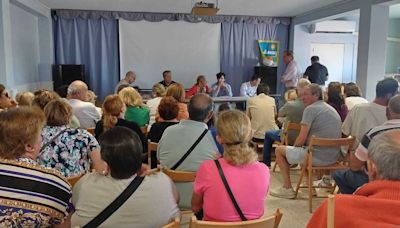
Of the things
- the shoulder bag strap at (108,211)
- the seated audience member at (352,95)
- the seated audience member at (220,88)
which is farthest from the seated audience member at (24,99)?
the seated audience member at (220,88)

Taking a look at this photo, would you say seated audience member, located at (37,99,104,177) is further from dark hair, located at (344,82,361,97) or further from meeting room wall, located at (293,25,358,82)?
meeting room wall, located at (293,25,358,82)

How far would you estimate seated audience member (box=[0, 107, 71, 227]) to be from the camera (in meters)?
1.46

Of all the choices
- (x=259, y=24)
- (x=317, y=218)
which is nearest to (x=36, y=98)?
(x=317, y=218)

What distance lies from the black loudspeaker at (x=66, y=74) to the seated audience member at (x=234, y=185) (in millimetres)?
6541

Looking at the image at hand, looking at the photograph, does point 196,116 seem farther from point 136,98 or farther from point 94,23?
point 94,23

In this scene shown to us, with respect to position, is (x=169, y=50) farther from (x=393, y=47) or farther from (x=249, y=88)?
(x=393, y=47)

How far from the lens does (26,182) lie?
146 centimetres

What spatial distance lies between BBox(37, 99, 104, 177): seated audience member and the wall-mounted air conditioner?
25.2 feet

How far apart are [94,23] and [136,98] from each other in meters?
5.09

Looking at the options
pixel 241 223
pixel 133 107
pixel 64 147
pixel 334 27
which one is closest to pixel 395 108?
pixel 241 223

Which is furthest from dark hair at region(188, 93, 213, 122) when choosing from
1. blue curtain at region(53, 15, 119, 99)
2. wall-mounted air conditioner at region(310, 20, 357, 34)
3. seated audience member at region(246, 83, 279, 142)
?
wall-mounted air conditioner at region(310, 20, 357, 34)

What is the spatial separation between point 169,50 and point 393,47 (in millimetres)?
5851

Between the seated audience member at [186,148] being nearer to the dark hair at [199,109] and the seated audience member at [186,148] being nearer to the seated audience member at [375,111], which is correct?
the dark hair at [199,109]

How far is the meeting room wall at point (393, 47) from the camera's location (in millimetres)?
9648
